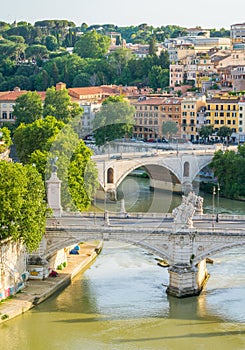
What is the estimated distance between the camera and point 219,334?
18.9 metres

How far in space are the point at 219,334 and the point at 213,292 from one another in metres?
2.45

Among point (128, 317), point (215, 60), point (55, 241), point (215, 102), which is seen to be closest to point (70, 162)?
point (55, 241)

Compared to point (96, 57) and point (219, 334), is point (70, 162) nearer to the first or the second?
point (219, 334)

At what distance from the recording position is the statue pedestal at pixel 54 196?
75.8 feet

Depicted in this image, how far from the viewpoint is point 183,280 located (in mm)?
20812

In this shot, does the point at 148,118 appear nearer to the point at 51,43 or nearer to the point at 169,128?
the point at 169,128

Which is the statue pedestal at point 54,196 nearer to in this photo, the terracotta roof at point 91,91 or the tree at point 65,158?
the tree at point 65,158

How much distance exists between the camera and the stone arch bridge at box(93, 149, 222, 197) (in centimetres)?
3550

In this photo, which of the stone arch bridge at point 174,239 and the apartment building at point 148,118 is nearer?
the stone arch bridge at point 174,239

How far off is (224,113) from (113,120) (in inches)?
214

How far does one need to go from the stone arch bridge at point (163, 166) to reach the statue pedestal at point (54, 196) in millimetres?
11497

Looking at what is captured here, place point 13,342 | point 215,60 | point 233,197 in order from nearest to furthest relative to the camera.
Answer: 1. point 13,342
2. point 233,197
3. point 215,60

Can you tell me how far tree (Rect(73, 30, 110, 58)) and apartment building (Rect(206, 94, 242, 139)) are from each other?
83.9 feet

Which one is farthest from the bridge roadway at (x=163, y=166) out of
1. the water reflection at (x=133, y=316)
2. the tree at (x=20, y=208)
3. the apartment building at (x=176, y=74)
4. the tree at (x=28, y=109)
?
the apartment building at (x=176, y=74)
